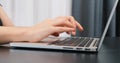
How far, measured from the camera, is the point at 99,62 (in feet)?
1.65

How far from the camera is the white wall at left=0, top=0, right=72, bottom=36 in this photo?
6.98 feet

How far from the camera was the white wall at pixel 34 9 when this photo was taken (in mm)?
2129

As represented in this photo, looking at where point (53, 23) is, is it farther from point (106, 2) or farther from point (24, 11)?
point (24, 11)

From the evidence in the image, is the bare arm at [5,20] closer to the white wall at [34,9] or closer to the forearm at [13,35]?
the white wall at [34,9]

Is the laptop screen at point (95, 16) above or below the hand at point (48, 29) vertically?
below

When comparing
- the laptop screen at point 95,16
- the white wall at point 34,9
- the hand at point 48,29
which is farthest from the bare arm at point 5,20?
the hand at point 48,29

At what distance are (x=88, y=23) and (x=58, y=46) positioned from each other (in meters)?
1.35

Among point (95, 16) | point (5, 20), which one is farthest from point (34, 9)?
point (95, 16)

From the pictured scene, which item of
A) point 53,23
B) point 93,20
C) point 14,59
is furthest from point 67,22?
point 93,20

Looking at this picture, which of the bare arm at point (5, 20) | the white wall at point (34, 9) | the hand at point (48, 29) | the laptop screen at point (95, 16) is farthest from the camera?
the white wall at point (34, 9)

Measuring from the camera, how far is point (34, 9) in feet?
7.16

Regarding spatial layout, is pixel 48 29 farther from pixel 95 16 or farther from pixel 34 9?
pixel 34 9

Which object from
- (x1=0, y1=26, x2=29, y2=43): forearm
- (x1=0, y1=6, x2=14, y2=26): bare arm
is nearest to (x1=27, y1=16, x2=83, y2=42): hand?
(x1=0, y1=26, x2=29, y2=43): forearm

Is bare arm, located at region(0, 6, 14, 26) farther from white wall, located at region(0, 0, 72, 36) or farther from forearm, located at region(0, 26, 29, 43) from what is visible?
forearm, located at region(0, 26, 29, 43)
